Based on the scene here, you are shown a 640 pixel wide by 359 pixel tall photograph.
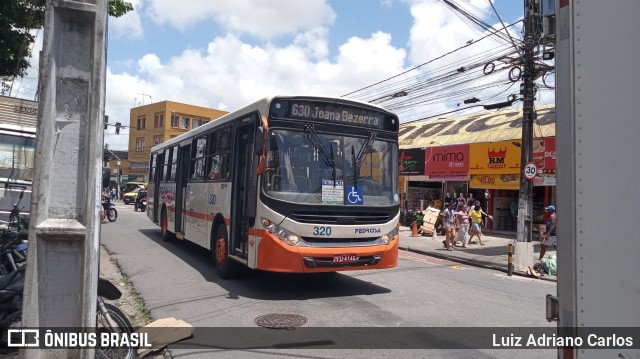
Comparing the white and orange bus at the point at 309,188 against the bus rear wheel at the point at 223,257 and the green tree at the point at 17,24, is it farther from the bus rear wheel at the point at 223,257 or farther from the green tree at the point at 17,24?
the green tree at the point at 17,24

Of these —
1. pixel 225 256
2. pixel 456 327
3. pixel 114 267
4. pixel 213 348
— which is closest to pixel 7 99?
pixel 114 267

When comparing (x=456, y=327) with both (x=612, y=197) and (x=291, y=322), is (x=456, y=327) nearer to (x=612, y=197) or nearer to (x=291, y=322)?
(x=291, y=322)

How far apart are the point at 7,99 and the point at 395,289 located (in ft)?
34.9

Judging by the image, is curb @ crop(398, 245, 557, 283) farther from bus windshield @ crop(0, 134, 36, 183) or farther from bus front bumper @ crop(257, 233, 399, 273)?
bus windshield @ crop(0, 134, 36, 183)

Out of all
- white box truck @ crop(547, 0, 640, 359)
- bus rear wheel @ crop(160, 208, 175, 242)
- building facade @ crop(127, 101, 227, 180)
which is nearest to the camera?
white box truck @ crop(547, 0, 640, 359)

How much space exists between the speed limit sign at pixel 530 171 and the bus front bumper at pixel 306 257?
23.8ft

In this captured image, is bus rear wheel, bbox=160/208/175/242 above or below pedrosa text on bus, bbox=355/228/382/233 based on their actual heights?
below

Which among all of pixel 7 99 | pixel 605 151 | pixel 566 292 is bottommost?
pixel 566 292

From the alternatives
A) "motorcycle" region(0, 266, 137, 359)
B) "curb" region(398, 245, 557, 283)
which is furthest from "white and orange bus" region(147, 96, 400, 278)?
"curb" region(398, 245, 557, 283)

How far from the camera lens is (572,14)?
271cm

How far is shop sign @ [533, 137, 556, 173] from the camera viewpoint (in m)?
18.8

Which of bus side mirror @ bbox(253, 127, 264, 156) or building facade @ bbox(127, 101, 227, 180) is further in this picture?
building facade @ bbox(127, 101, 227, 180)

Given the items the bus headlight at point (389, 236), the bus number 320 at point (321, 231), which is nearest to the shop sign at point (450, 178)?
the bus headlight at point (389, 236)

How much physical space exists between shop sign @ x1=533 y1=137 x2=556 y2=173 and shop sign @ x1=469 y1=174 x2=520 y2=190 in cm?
130
